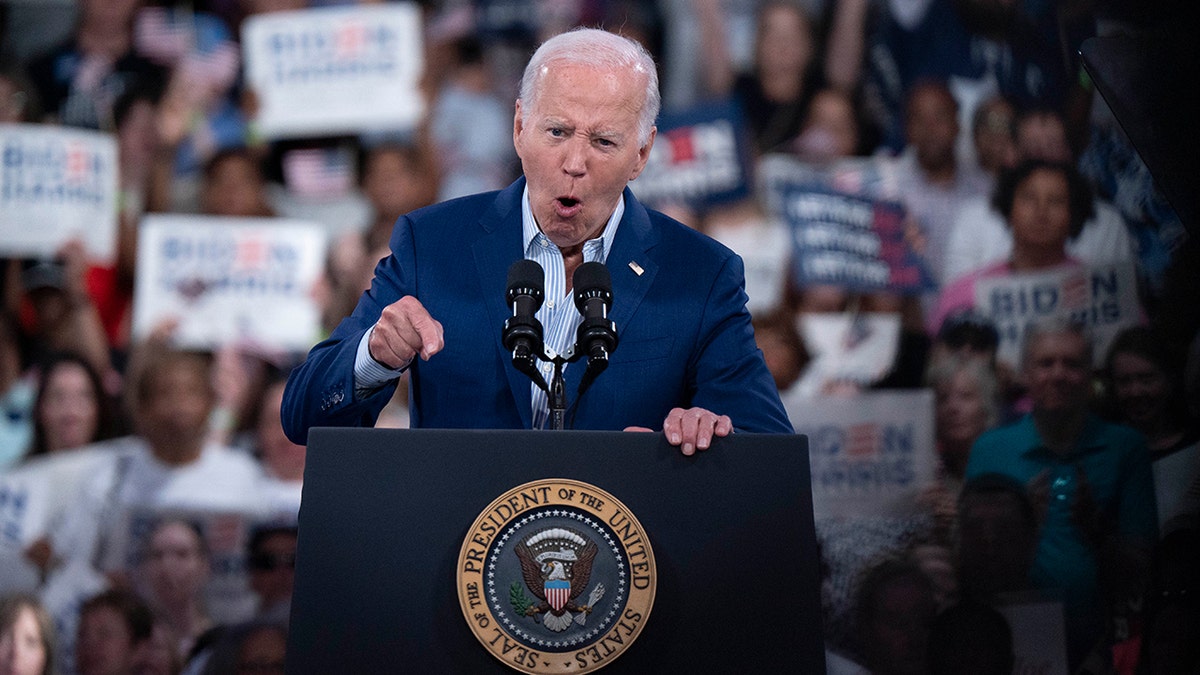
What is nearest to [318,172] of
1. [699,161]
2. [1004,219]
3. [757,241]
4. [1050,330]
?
[699,161]

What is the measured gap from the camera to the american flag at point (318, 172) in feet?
17.5

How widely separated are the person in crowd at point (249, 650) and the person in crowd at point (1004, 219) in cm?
319

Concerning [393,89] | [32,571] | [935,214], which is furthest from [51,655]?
[935,214]

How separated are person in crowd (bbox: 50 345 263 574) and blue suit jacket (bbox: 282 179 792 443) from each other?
10.2 feet

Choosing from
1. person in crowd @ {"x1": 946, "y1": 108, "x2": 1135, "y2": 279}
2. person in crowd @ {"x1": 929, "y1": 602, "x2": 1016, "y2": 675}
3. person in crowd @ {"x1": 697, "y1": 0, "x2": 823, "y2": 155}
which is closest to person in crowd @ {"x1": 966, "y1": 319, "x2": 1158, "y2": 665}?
person in crowd @ {"x1": 929, "y1": 602, "x2": 1016, "y2": 675}

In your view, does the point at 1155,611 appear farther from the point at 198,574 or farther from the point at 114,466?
the point at 114,466

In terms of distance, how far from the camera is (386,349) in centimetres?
171

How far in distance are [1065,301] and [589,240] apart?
3270mm

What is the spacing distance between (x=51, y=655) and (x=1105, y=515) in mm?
4087

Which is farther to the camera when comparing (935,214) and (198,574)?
(935,214)

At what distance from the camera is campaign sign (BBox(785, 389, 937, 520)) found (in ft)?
15.6

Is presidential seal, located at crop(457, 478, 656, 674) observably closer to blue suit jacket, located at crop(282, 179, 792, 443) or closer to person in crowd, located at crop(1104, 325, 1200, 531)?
blue suit jacket, located at crop(282, 179, 792, 443)

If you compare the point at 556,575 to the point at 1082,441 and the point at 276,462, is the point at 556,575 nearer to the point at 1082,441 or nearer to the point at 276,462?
the point at 1082,441

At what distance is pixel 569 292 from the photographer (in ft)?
7.14
